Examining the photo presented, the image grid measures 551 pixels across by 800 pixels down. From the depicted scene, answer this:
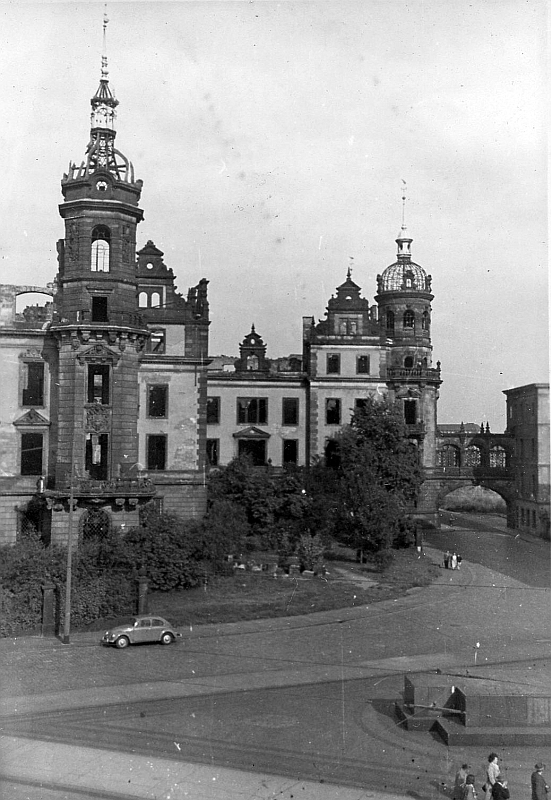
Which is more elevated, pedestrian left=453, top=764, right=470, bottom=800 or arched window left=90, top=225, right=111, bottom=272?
arched window left=90, top=225, right=111, bottom=272

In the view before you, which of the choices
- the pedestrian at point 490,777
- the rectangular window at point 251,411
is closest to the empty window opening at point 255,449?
the rectangular window at point 251,411

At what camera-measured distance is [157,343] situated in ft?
148

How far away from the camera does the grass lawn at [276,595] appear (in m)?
30.3

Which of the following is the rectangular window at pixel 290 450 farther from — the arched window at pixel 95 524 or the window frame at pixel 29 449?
the window frame at pixel 29 449

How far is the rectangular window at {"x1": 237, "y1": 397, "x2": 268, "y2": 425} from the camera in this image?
52.7 meters

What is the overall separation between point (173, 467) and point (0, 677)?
21184 millimetres

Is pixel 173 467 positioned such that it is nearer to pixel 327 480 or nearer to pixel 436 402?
pixel 327 480

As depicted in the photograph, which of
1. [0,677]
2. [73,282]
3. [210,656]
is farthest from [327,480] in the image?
[0,677]

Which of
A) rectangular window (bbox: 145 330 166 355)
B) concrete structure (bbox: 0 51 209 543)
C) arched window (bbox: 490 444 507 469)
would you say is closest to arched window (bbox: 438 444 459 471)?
arched window (bbox: 490 444 507 469)

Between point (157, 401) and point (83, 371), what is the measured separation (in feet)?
19.3

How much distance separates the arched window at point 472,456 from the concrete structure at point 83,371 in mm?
29634

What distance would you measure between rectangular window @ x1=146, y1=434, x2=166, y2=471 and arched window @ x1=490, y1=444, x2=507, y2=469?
28131 mm

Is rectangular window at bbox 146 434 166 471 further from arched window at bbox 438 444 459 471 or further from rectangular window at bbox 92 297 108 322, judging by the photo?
arched window at bbox 438 444 459 471

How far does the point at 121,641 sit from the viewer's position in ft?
86.4
